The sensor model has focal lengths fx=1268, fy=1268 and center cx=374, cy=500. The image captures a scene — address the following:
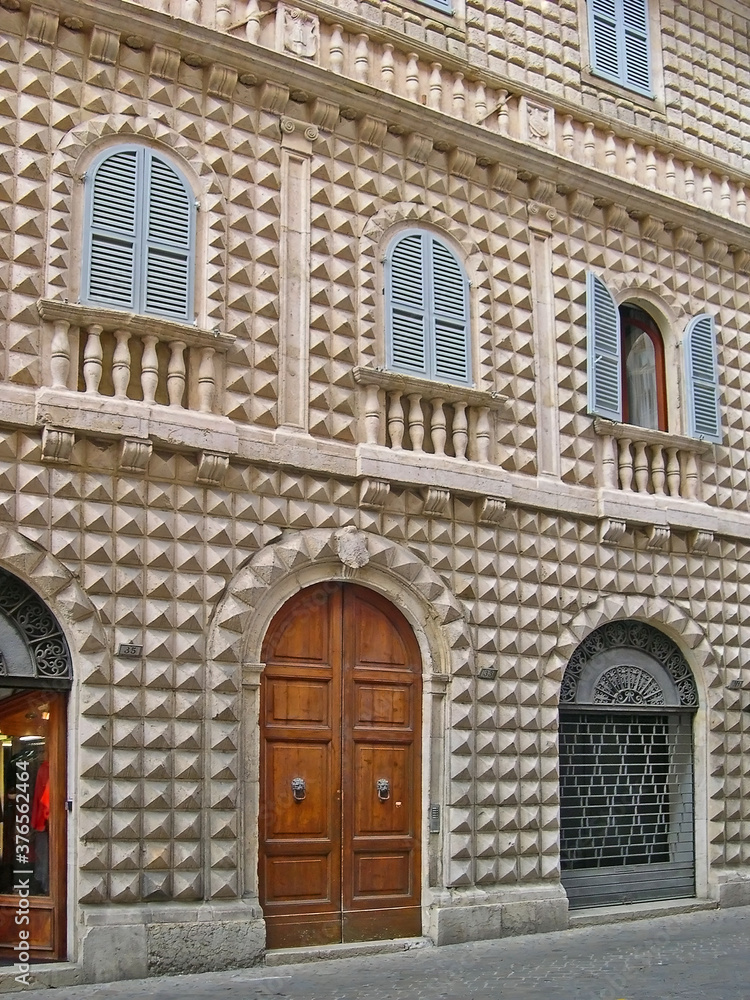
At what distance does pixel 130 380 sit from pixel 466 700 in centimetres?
455

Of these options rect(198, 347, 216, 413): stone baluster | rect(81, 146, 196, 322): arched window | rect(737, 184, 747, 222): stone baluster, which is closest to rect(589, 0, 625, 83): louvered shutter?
rect(737, 184, 747, 222): stone baluster

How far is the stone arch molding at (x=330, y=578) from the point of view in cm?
1125

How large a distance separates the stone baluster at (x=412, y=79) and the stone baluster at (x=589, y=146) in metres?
2.44

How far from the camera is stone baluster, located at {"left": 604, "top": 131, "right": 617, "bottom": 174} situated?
1497cm

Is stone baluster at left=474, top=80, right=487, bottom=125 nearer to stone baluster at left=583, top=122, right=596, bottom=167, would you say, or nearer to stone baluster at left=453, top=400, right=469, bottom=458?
stone baluster at left=583, top=122, right=596, bottom=167

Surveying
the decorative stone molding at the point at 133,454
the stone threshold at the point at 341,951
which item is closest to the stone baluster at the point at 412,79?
the decorative stone molding at the point at 133,454

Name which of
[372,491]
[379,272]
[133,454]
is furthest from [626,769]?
[133,454]

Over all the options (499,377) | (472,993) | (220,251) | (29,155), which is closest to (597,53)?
(499,377)

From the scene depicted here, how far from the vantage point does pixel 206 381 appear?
11.4 meters

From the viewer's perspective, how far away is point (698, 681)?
1472 cm

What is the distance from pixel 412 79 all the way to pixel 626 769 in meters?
7.86

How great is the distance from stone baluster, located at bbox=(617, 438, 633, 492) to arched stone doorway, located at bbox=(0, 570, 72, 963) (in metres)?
6.77

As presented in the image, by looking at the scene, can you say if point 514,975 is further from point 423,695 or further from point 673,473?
point 673,473

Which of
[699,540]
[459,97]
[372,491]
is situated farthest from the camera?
[699,540]
